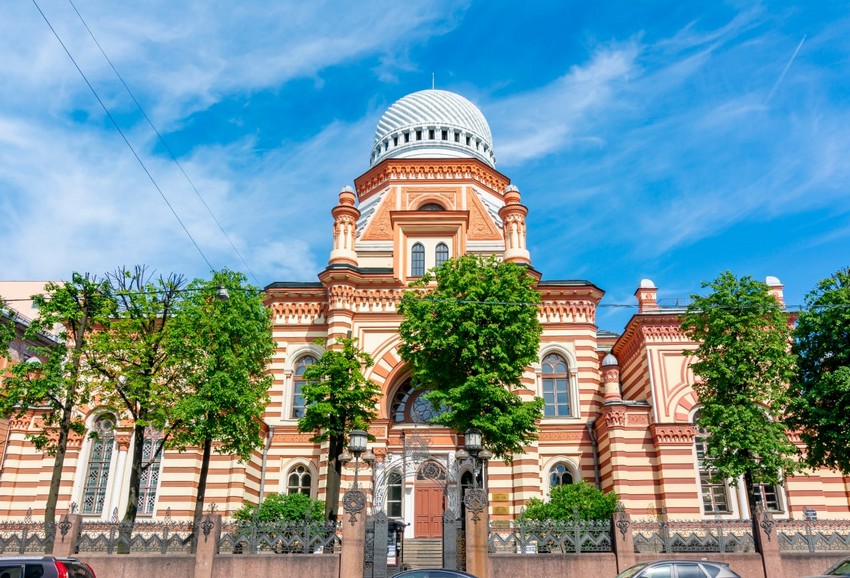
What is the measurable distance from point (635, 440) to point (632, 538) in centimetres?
1123

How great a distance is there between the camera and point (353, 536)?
1841 centimetres

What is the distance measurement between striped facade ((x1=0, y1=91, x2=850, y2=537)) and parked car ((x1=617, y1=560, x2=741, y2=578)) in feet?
37.5

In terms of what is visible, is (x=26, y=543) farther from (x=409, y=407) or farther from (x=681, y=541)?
(x=681, y=541)

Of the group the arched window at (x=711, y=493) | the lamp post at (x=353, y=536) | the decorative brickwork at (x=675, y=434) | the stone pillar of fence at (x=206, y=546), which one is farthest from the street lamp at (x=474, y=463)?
the arched window at (x=711, y=493)

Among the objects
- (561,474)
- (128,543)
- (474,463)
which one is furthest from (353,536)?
(561,474)

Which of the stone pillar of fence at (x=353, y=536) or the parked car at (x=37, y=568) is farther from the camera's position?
the stone pillar of fence at (x=353, y=536)

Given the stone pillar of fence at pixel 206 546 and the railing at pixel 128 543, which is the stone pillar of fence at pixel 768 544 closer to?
the stone pillar of fence at pixel 206 546

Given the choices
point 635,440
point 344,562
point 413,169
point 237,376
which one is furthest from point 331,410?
point 413,169

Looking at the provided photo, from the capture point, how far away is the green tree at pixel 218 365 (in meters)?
22.9

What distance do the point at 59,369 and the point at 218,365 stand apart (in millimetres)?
5297

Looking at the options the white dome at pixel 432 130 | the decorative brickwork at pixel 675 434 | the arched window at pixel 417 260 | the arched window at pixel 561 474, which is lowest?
the arched window at pixel 561 474

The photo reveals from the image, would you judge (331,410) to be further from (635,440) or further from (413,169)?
(413,169)

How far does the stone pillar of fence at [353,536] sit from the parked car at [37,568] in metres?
6.94

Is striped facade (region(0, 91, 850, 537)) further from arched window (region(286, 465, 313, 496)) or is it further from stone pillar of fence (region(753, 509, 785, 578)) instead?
stone pillar of fence (region(753, 509, 785, 578))
